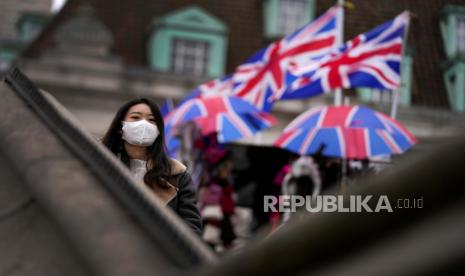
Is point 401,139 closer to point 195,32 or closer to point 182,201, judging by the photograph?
point 182,201

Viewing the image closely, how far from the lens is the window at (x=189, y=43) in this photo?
18969 mm

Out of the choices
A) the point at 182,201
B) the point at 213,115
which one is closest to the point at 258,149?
the point at 213,115

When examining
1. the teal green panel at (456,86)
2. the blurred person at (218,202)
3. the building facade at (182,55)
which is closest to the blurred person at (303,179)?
the blurred person at (218,202)

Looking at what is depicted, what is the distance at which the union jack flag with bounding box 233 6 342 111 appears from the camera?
1044 centimetres

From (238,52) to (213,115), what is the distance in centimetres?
996

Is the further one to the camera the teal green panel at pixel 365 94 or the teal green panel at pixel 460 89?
the teal green panel at pixel 365 94

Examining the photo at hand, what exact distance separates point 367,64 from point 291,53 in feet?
4.54

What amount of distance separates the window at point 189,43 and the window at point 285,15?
1365 mm

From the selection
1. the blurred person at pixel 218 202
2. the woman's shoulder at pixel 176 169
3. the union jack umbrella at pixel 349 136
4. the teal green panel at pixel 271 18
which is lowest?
the blurred person at pixel 218 202

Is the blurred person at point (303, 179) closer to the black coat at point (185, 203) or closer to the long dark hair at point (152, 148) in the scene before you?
the long dark hair at point (152, 148)

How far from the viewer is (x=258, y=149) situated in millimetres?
10969

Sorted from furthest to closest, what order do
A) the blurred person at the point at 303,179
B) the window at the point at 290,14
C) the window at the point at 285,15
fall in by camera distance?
the window at the point at 290,14 < the window at the point at 285,15 < the blurred person at the point at 303,179

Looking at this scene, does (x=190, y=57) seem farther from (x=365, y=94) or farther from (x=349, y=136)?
(x=349, y=136)

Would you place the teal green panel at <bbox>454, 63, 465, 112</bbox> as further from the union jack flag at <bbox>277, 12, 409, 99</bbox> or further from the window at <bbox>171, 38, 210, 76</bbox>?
the union jack flag at <bbox>277, 12, 409, 99</bbox>
